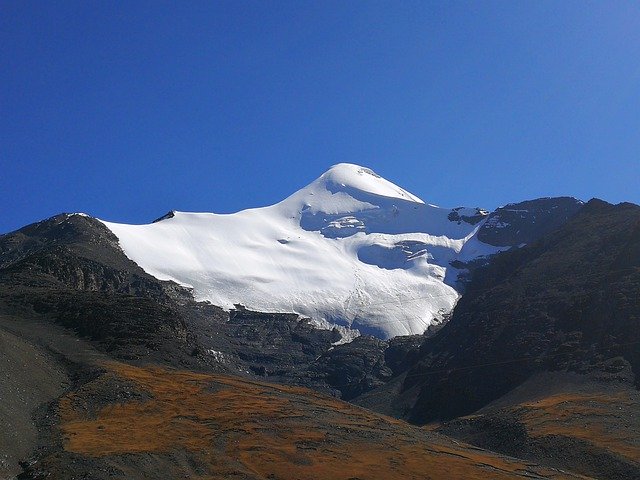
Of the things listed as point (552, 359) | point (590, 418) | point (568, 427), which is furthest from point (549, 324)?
point (568, 427)

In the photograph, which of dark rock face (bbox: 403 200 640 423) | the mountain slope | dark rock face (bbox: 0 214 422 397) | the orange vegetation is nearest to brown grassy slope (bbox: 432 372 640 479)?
the orange vegetation

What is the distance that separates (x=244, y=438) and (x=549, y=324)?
2956 inches

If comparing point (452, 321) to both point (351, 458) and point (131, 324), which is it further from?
point (351, 458)

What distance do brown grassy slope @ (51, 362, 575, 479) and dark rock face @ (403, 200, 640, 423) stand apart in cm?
4060

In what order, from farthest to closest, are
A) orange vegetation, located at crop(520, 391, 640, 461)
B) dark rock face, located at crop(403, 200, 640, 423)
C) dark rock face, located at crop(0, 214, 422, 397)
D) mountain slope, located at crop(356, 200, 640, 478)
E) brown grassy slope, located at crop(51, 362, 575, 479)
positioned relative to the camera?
dark rock face, located at crop(403, 200, 640, 423) < dark rock face, located at crop(0, 214, 422, 397) < mountain slope, located at crop(356, 200, 640, 478) < orange vegetation, located at crop(520, 391, 640, 461) < brown grassy slope, located at crop(51, 362, 575, 479)

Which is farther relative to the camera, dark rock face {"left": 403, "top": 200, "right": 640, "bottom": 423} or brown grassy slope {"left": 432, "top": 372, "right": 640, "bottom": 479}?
dark rock face {"left": 403, "top": 200, "right": 640, "bottom": 423}

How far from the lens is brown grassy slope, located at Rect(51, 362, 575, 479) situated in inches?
2267

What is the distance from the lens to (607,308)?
118 meters

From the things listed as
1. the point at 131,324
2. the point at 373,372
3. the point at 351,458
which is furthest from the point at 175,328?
the point at 373,372

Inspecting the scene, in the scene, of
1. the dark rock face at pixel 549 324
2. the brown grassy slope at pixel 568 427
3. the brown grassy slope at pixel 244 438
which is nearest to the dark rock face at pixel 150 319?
the brown grassy slope at pixel 244 438

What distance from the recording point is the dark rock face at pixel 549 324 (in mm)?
113569

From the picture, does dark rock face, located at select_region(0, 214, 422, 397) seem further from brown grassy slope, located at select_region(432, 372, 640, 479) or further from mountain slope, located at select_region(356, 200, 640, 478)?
brown grassy slope, located at select_region(432, 372, 640, 479)

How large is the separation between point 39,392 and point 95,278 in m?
75.8

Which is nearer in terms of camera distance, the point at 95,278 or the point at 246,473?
the point at 246,473
